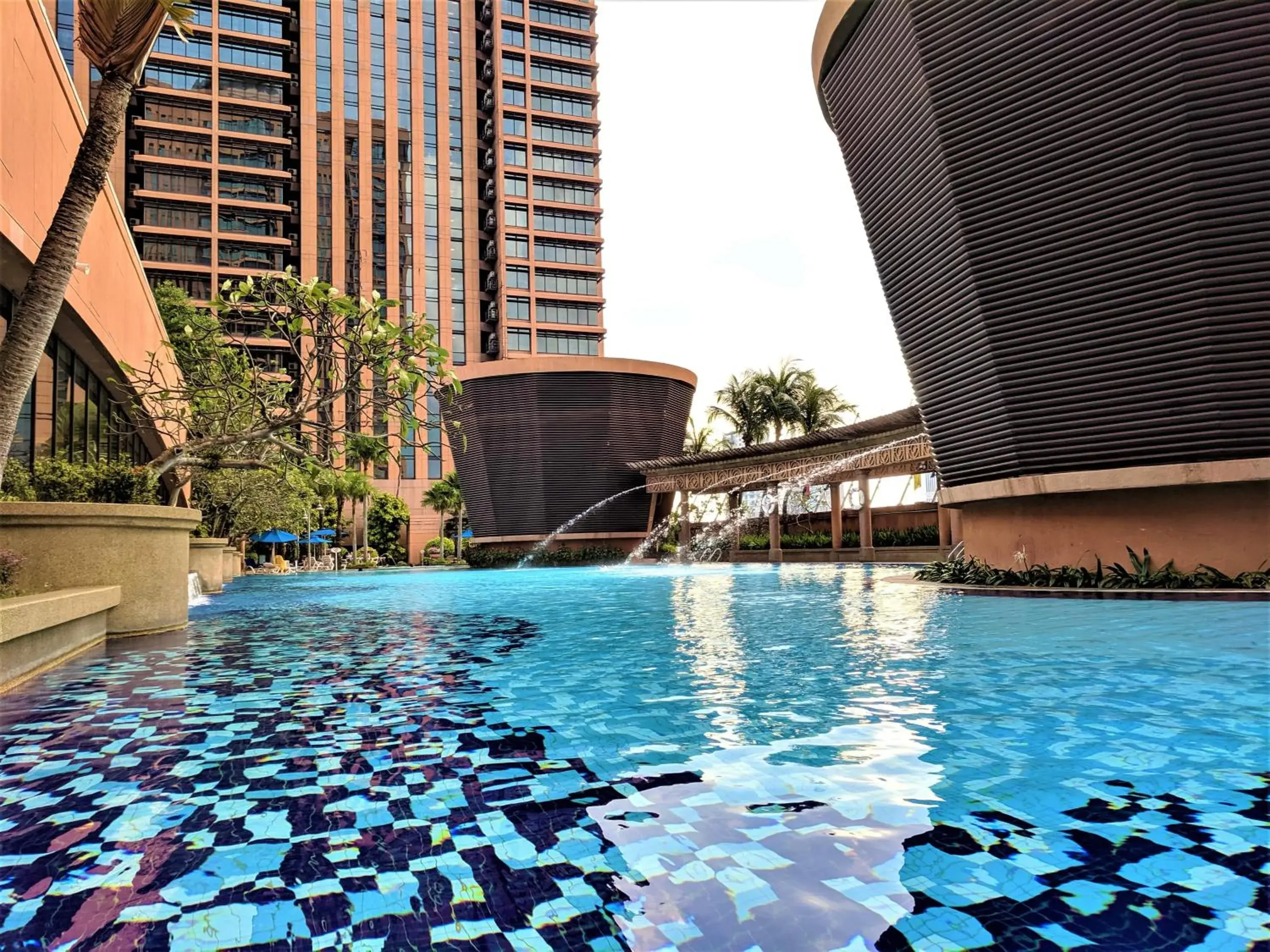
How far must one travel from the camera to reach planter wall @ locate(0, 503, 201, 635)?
7.75 metres

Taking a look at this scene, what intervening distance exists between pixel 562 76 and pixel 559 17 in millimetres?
5582

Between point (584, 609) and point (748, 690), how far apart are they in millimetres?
7107

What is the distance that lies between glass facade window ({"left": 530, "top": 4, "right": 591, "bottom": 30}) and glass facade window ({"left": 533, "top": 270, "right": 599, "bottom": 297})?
72.7 ft

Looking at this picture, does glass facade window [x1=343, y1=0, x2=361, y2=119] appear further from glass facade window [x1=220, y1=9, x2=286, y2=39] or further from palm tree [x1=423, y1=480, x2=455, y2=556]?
palm tree [x1=423, y1=480, x2=455, y2=556]

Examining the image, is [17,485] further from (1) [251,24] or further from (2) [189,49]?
(1) [251,24]

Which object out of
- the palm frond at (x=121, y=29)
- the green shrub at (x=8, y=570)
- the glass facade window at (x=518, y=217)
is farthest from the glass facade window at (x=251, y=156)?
the green shrub at (x=8, y=570)

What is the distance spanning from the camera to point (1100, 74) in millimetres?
11055

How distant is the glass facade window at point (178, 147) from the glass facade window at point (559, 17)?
2883 cm

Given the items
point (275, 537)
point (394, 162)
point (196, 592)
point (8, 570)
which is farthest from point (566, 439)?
point (394, 162)

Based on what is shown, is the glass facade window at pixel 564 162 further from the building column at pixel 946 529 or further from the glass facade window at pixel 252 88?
the building column at pixel 946 529

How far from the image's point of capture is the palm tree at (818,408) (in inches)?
1650

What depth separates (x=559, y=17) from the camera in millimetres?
71000

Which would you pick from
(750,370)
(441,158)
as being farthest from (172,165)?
(750,370)

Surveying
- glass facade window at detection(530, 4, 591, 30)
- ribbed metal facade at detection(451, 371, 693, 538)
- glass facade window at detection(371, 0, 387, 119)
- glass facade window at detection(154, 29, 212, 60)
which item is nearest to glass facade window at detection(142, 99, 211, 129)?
glass facade window at detection(154, 29, 212, 60)
